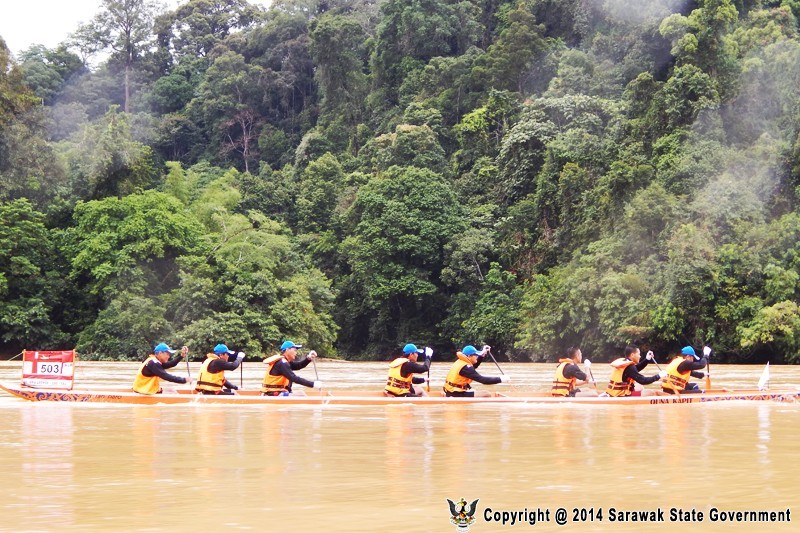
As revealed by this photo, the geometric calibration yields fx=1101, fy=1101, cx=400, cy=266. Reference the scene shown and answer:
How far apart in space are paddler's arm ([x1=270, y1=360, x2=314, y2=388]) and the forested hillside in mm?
19525

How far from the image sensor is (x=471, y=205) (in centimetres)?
4716

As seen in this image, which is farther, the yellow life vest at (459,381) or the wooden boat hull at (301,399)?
the yellow life vest at (459,381)

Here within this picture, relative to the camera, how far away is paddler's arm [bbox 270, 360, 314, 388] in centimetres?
1728

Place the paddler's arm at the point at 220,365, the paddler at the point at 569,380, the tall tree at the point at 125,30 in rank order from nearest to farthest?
the paddler's arm at the point at 220,365 < the paddler at the point at 569,380 < the tall tree at the point at 125,30

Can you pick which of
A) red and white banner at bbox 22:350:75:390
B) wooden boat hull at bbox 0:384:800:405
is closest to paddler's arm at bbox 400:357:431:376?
wooden boat hull at bbox 0:384:800:405

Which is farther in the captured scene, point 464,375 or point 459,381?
point 459,381

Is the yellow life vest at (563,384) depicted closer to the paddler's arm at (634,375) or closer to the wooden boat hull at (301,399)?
the wooden boat hull at (301,399)

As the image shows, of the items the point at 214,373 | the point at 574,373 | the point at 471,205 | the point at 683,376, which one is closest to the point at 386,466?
the point at 214,373

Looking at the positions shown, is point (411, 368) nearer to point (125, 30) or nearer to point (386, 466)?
point (386, 466)

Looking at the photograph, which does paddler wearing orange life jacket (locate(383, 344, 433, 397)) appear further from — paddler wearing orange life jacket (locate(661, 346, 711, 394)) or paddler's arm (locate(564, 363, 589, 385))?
paddler wearing orange life jacket (locate(661, 346, 711, 394))

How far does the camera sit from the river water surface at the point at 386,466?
8.41 metres

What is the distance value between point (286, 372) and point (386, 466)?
22.1 ft

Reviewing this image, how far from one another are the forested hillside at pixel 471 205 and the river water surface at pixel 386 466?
749 inches

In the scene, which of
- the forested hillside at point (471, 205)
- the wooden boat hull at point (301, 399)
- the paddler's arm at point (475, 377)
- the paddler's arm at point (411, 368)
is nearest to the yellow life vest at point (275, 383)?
the wooden boat hull at point (301, 399)
